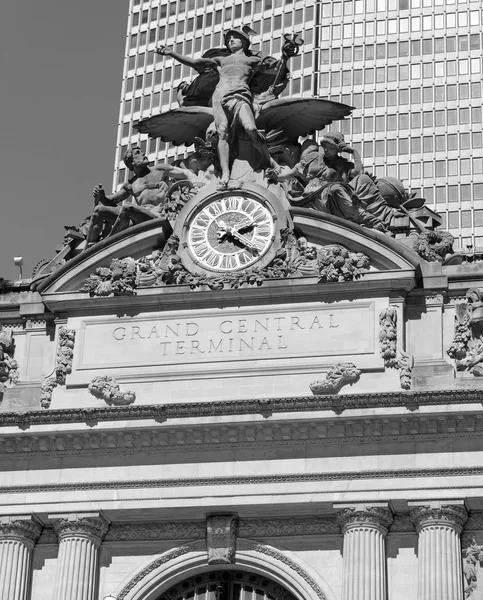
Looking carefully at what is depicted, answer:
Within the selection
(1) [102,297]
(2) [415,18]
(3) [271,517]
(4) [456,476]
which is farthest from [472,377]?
(2) [415,18]

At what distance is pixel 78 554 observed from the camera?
4838 cm

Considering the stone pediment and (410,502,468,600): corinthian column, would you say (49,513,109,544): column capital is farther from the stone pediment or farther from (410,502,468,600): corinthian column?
(410,502,468,600): corinthian column

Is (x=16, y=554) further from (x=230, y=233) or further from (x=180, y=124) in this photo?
(x=180, y=124)

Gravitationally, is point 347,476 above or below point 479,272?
below

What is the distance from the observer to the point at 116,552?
4900 cm

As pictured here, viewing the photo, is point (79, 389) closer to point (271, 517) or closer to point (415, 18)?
→ point (271, 517)

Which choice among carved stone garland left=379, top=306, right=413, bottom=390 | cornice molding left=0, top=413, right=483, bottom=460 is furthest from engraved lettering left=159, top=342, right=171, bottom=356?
carved stone garland left=379, top=306, right=413, bottom=390

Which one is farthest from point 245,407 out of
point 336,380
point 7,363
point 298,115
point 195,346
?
point 298,115

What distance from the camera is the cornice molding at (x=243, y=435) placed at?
156 ft

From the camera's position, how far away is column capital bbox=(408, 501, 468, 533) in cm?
4678

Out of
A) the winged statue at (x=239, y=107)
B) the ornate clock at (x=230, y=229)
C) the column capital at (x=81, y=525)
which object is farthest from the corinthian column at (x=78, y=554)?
the winged statue at (x=239, y=107)

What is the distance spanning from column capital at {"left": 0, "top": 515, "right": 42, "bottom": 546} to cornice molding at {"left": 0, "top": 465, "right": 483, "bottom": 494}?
0.73 m

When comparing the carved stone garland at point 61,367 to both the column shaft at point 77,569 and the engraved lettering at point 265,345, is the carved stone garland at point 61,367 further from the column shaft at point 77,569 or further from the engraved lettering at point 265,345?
the engraved lettering at point 265,345

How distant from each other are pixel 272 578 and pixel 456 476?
5118 mm
